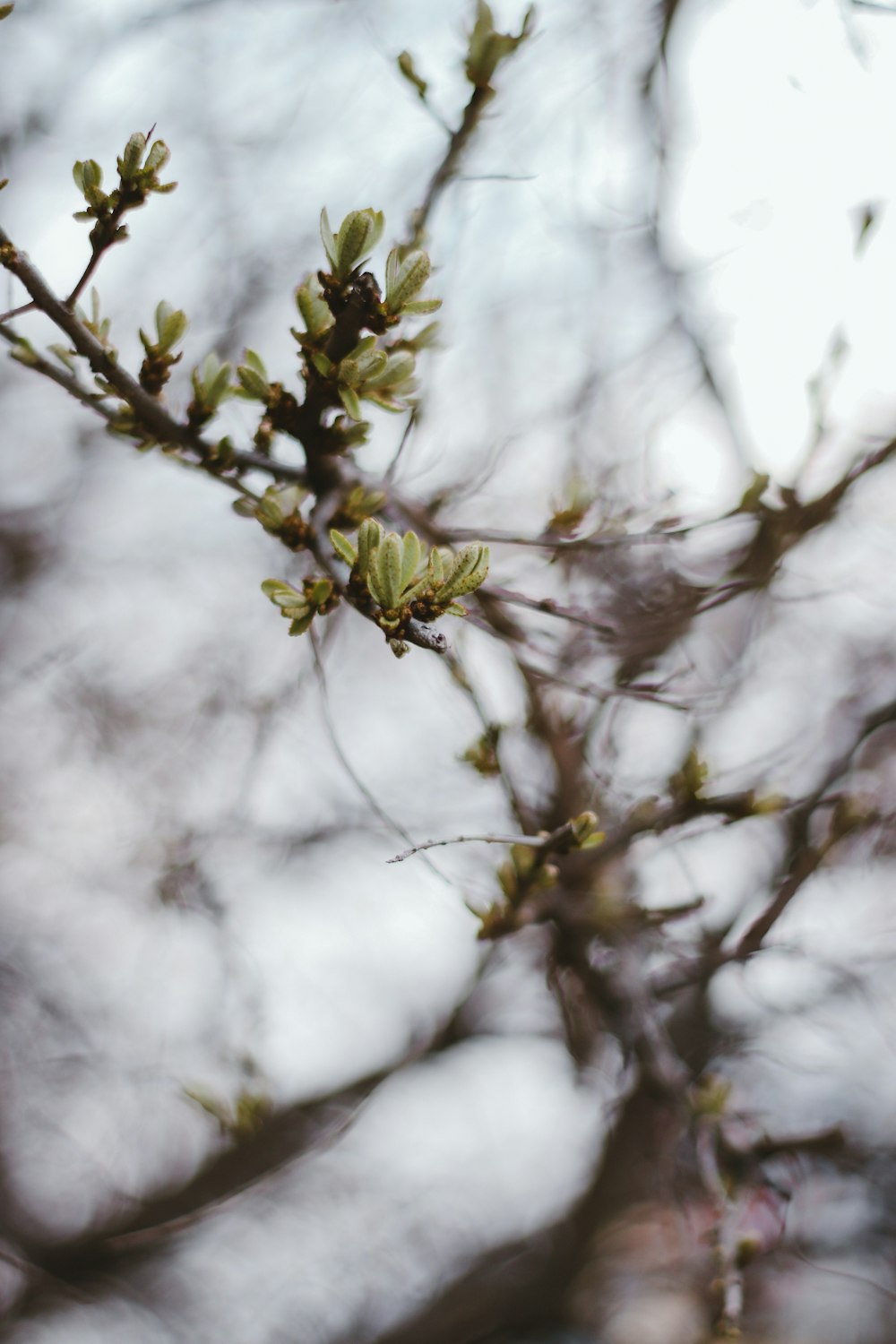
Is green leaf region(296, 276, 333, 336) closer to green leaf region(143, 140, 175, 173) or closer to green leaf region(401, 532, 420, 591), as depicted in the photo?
green leaf region(143, 140, 175, 173)

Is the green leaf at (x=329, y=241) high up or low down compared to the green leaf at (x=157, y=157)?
down

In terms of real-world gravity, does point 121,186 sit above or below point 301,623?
above

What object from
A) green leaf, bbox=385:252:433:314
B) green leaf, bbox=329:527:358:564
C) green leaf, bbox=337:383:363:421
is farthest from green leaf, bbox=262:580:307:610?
green leaf, bbox=385:252:433:314

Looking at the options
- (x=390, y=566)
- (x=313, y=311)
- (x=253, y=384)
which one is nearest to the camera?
(x=390, y=566)

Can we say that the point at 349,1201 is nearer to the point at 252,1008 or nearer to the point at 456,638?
the point at 252,1008

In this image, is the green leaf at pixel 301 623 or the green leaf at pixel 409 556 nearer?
the green leaf at pixel 409 556

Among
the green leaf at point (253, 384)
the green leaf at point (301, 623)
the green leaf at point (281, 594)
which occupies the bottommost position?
the green leaf at point (301, 623)

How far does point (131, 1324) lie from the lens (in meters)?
3.99

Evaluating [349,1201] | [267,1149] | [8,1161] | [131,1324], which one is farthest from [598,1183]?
[8,1161]

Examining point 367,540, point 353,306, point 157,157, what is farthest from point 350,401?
point 157,157

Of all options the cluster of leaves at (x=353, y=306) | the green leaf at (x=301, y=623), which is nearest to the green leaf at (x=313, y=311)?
the cluster of leaves at (x=353, y=306)

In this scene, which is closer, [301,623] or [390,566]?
[390,566]

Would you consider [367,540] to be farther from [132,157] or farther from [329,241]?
[132,157]

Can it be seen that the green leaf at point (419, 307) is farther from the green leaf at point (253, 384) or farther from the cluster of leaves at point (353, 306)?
the green leaf at point (253, 384)
